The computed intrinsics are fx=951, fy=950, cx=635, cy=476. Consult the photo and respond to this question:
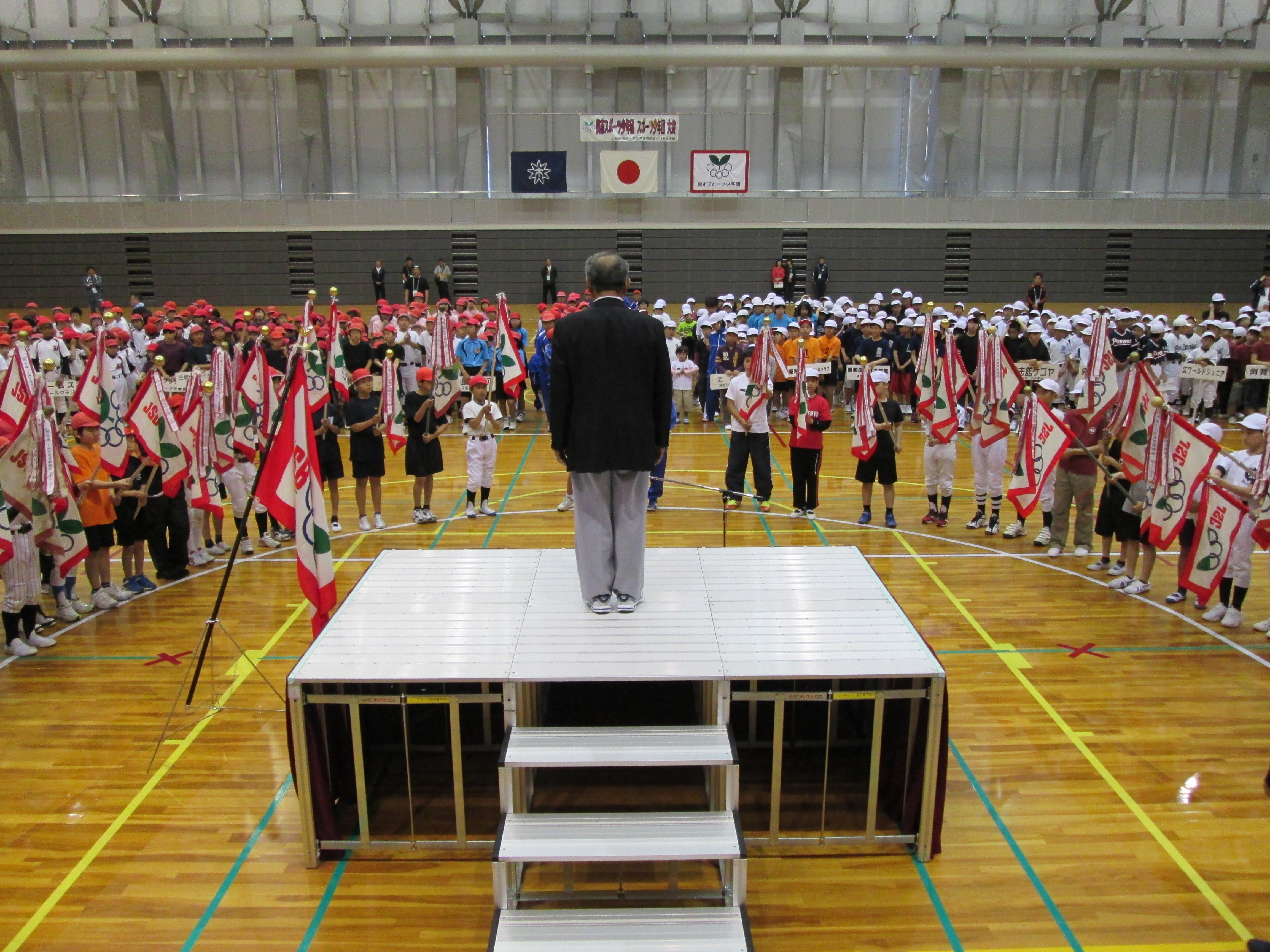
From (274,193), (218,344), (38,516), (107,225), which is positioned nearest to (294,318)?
(274,193)

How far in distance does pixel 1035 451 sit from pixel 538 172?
2158 cm

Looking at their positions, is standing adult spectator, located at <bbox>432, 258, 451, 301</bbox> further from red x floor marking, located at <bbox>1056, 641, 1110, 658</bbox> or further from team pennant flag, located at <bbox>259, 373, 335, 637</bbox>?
team pennant flag, located at <bbox>259, 373, 335, 637</bbox>

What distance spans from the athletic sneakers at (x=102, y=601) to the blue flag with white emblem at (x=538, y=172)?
21374mm

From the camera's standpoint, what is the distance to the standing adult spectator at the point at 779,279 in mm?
28016

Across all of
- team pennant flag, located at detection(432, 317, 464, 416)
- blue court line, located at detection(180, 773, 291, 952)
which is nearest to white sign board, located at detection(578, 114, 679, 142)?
team pennant flag, located at detection(432, 317, 464, 416)

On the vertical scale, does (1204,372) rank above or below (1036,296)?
below

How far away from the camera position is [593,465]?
6000 mm

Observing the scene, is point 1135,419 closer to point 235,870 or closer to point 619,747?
point 619,747

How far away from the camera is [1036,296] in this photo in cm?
2670

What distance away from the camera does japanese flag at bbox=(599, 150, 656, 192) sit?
93.1ft

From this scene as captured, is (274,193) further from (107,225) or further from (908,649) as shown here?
(908,649)

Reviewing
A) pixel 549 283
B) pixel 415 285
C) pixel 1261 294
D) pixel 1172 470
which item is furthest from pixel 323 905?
pixel 1261 294

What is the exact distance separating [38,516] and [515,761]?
619 cm

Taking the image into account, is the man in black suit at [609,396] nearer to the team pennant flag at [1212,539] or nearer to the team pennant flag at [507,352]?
the team pennant flag at [1212,539]
